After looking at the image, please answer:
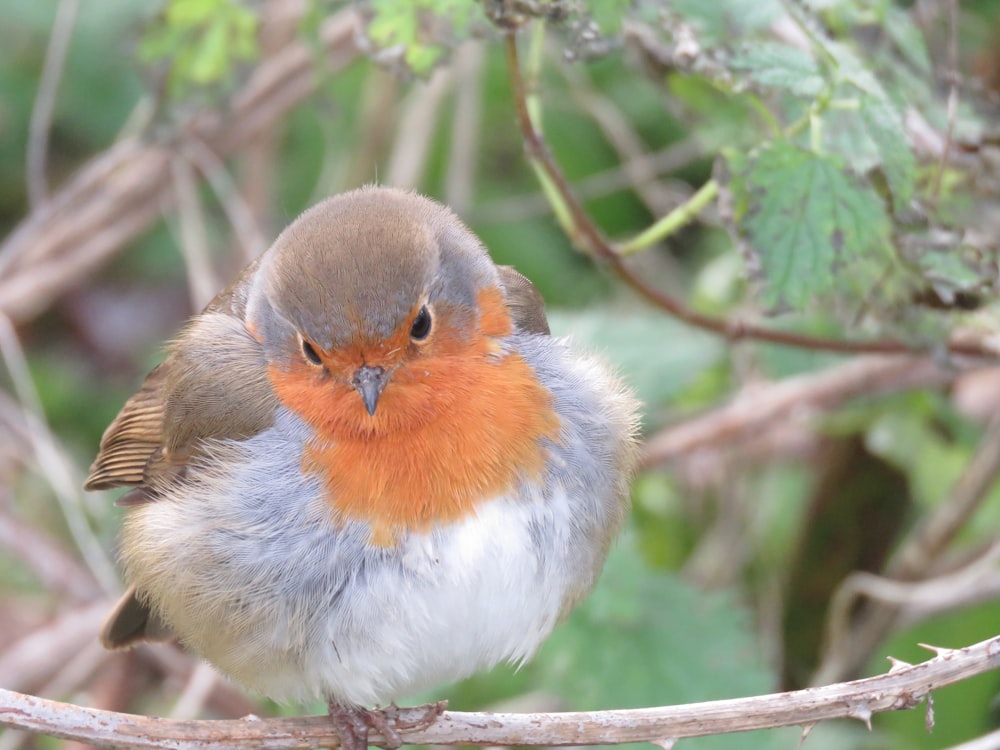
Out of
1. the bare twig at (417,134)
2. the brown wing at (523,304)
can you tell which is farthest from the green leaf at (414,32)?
the bare twig at (417,134)

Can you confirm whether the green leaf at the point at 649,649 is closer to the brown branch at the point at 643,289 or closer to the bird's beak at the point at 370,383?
the brown branch at the point at 643,289

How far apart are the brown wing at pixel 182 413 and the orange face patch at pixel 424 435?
0.12m

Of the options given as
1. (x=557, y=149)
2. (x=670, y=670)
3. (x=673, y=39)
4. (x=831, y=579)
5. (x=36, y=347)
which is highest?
(x=673, y=39)

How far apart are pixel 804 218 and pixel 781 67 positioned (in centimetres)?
30

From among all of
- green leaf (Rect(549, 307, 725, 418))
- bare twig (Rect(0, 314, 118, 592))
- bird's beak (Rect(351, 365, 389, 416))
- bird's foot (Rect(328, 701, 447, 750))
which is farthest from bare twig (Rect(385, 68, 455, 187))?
bird's foot (Rect(328, 701, 447, 750))

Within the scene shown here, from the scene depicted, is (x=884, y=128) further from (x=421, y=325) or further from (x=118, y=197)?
(x=118, y=197)

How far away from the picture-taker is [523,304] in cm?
289

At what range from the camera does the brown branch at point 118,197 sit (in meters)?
4.53

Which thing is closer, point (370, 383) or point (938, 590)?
point (370, 383)

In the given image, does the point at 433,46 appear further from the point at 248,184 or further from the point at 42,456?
the point at 248,184

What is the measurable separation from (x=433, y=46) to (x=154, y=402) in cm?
109

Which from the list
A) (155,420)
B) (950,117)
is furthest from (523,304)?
(950,117)

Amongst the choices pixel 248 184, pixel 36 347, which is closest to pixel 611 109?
pixel 248 184

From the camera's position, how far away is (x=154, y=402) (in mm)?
3154
